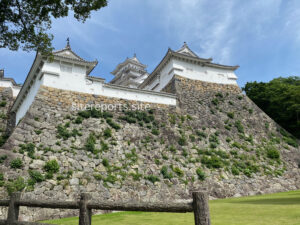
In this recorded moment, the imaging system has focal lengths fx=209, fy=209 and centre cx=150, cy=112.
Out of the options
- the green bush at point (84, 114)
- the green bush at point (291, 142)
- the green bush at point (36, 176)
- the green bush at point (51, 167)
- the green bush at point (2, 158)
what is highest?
the green bush at point (84, 114)

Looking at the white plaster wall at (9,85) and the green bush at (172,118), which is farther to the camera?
the white plaster wall at (9,85)

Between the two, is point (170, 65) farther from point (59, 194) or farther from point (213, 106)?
point (59, 194)

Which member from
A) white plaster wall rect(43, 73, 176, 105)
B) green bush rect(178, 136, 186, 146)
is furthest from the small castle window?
green bush rect(178, 136, 186, 146)

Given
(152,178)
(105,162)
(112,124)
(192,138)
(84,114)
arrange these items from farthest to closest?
(192,138)
(112,124)
(84,114)
(152,178)
(105,162)

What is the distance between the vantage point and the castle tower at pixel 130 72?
38.6 meters

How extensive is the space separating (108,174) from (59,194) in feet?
8.45

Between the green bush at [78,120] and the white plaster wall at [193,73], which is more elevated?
the white plaster wall at [193,73]

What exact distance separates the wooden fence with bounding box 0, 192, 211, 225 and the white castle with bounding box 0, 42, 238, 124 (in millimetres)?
7243

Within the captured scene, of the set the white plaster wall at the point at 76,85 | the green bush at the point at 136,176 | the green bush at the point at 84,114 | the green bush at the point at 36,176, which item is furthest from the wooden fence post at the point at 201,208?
the white plaster wall at the point at 76,85

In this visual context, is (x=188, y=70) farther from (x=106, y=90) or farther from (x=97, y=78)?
(x=97, y=78)

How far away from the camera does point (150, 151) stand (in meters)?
13.7

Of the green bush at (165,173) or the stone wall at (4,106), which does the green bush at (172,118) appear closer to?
the green bush at (165,173)

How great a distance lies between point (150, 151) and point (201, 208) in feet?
35.9

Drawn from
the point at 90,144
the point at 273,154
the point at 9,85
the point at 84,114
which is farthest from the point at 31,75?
the point at 273,154
